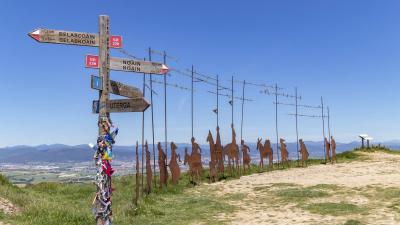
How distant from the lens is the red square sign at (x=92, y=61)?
8.49 meters

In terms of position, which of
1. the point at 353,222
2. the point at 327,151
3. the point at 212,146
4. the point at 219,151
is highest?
Result: the point at 212,146

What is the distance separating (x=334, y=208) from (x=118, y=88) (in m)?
8.88

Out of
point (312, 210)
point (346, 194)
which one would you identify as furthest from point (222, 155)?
point (312, 210)

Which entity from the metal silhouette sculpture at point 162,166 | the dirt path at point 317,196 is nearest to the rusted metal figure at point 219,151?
the dirt path at point 317,196

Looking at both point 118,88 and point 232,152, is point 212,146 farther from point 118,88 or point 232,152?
point 118,88

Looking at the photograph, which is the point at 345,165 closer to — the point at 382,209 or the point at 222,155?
the point at 222,155

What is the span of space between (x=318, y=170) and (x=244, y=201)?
1204 centimetres

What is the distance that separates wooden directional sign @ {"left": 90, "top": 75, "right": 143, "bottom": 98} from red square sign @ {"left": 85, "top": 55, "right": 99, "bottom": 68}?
28 centimetres

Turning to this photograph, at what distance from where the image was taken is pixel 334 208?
1441cm

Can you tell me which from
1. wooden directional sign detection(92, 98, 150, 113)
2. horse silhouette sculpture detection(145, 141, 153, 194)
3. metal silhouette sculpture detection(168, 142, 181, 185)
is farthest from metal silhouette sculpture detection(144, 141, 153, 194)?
wooden directional sign detection(92, 98, 150, 113)

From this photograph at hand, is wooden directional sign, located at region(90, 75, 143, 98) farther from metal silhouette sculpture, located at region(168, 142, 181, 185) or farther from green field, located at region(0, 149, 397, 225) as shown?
metal silhouette sculpture, located at region(168, 142, 181, 185)

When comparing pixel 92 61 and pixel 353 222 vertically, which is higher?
pixel 92 61

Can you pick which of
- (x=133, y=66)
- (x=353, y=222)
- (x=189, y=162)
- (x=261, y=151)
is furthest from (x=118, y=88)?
(x=261, y=151)

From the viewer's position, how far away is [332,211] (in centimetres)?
1396
